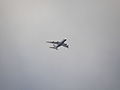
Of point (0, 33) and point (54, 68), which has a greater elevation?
point (0, 33)

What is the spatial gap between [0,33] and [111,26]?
1.13 meters

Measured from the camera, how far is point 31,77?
233 centimetres

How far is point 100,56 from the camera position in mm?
2266

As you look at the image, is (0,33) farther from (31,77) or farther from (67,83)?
(67,83)

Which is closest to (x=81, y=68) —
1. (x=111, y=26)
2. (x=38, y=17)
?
(x=111, y=26)

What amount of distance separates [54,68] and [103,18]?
70 cm

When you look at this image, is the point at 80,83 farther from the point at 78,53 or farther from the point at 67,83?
the point at 78,53

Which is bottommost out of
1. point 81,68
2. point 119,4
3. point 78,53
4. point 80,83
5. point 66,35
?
point 80,83

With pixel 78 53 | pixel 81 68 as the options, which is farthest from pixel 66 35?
pixel 81 68

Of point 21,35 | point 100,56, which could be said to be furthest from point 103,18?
point 21,35

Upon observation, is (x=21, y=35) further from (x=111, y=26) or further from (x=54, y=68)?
(x=111, y=26)

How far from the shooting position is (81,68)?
228 centimetres

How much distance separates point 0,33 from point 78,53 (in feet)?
2.71

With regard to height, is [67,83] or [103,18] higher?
[103,18]
